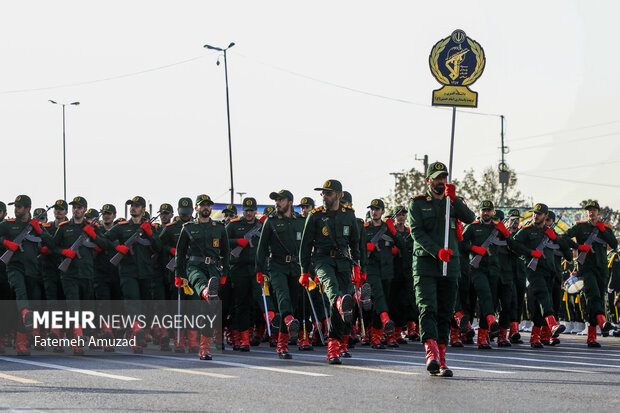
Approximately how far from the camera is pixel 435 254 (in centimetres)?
1098

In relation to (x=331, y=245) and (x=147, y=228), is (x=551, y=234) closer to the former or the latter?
(x=331, y=245)

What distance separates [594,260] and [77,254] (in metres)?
7.59

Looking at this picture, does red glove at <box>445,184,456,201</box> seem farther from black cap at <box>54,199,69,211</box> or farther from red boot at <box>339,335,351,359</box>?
black cap at <box>54,199,69,211</box>

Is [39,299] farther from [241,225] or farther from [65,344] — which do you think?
[241,225]

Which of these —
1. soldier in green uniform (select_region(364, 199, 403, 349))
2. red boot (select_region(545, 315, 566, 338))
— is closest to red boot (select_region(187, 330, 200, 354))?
soldier in green uniform (select_region(364, 199, 403, 349))

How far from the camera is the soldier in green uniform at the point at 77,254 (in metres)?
15.4

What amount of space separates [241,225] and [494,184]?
64.8 metres

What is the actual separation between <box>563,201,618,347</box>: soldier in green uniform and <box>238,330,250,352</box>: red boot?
508 centimetres

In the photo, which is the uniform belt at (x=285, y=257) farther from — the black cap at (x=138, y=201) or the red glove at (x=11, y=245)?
the red glove at (x=11, y=245)

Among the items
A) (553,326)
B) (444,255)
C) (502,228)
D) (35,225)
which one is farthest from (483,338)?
(35,225)

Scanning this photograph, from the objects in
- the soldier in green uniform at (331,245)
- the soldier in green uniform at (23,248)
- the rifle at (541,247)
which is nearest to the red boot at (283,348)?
the soldier in green uniform at (331,245)

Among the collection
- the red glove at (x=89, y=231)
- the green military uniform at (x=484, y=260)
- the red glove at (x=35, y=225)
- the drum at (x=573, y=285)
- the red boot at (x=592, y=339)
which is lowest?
the red boot at (x=592, y=339)

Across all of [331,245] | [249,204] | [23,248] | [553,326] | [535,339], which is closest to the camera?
[331,245]

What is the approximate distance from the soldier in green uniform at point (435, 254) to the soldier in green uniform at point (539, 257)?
5.49 metres
